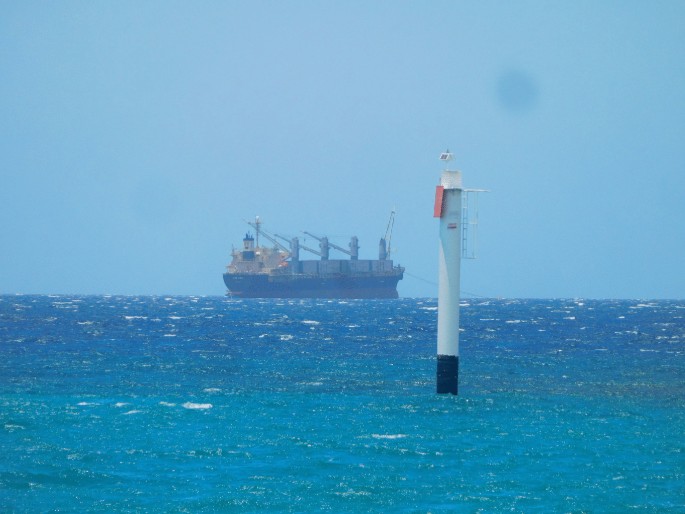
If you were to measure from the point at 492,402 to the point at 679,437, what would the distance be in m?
7.48

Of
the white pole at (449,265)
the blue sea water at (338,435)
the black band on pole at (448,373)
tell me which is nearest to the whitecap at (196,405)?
the blue sea water at (338,435)

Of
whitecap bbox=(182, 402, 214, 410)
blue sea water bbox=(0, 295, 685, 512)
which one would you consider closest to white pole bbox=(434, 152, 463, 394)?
blue sea water bbox=(0, 295, 685, 512)

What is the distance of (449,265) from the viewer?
30.8 meters

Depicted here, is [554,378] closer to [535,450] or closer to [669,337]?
[535,450]

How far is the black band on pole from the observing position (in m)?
31.1

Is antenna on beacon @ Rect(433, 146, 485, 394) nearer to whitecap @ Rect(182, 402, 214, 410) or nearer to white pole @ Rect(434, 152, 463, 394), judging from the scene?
white pole @ Rect(434, 152, 463, 394)

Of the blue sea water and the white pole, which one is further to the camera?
the white pole

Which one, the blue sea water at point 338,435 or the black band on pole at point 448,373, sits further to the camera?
the black band on pole at point 448,373

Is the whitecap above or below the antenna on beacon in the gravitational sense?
below

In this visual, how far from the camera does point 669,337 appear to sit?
263ft

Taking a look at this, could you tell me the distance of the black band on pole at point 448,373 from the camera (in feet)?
102

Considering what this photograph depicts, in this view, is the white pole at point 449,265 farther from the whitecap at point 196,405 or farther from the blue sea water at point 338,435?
the whitecap at point 196,405

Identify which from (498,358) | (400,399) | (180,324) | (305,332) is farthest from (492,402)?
(180,324)

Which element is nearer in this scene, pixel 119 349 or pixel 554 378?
pixel 554 378
